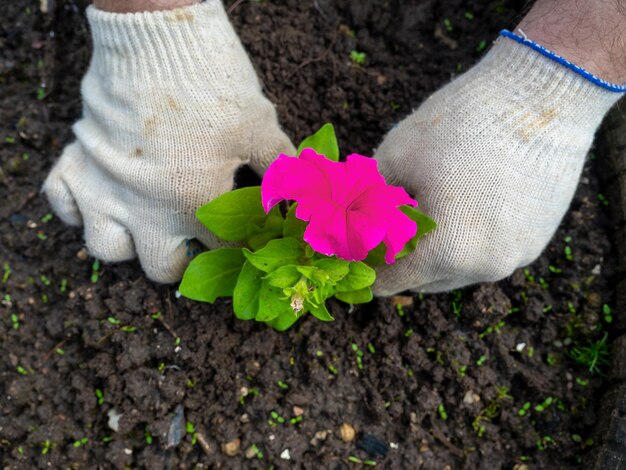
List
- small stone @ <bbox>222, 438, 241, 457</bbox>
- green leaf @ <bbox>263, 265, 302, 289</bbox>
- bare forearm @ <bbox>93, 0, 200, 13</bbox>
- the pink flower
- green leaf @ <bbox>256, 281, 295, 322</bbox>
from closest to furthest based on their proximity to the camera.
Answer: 1. the pink flower
2. green leaf @ <bbox>263, 265, 302, 289</bbox>
3. green leaf @ <bbox>256, 281, 295, 322</bbox>
4. bare forearm @ <bbox>93, 0, 200, 13</bbox>
5. small stone @ <bbox>222, 438, 241, 457</bbox>

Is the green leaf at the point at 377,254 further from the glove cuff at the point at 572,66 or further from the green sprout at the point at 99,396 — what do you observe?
the green sprout at the point at 99,396

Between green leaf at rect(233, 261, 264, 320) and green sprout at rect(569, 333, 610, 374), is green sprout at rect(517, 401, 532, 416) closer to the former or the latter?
green sprout at rect(569, 333, 610, 374)

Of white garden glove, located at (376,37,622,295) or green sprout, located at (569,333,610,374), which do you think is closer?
white garden glove, located at (376,37,622,295)

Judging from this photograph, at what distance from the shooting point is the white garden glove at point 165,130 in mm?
1785

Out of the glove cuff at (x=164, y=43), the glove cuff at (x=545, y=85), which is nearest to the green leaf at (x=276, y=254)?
the glove cuff at (x=164, y=43)

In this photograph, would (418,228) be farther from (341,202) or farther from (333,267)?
(341,202)

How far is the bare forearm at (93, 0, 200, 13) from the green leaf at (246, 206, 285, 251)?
757 mm

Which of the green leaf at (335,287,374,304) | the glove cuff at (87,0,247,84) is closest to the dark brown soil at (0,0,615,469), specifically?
the green leaf at (335,287,374,304)

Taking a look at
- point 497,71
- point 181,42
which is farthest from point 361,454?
point 181,42

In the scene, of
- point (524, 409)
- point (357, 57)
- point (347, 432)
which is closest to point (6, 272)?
point (347, 432)

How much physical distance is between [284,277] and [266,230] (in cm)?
25

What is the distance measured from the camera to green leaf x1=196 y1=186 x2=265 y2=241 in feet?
5.20

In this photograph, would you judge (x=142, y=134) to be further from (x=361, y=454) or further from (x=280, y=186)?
(x=361, y=454)

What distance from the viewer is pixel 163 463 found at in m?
1.93
